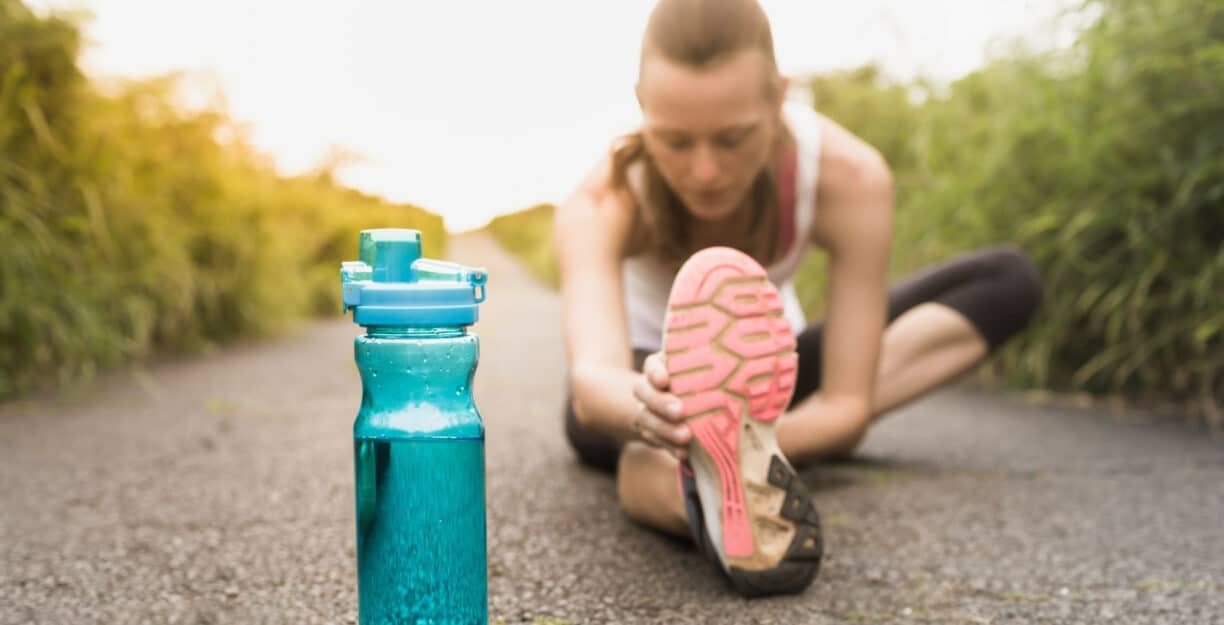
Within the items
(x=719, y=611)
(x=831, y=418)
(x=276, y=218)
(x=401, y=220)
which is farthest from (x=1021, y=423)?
(x=401, y=220)

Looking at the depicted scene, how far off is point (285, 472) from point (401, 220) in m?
8.44

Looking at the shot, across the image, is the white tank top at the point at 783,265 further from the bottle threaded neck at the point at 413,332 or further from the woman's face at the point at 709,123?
the bottle threaded neck at the point at 413,332

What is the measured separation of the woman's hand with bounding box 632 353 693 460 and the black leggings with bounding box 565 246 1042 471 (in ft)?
2.77

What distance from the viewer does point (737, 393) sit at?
46.3 inches

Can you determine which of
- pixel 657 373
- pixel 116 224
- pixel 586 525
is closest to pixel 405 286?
pixel 657 373

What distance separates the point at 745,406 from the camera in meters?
1.19

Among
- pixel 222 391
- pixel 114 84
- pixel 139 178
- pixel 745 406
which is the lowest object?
pixel 222 391

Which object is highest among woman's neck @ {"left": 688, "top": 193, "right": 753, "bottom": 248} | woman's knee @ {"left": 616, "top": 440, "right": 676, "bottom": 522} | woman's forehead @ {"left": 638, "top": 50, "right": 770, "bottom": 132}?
woman's forehead @ {"left": 638, "top": 50, "right": 770, "bottom": 132}

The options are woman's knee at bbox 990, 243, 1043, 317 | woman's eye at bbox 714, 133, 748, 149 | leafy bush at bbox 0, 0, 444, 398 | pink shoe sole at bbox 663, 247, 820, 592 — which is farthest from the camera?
leafy bush at bbox 0, 0, 444, 398

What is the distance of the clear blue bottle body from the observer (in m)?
0.94

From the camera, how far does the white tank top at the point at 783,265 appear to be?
1747 mm

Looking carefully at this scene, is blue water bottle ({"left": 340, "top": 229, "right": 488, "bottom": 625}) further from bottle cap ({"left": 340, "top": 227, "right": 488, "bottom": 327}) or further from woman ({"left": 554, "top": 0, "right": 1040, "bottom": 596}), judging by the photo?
woman ({"left": 554, "top": 0, "right": 1040, "bottom": 596})

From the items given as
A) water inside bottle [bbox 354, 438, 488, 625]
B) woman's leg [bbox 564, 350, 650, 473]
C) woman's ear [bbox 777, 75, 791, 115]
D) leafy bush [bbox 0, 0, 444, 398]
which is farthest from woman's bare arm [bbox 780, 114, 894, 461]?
leafy bush [bbox 0, 0, 444, 398]

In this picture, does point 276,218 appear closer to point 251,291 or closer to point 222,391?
point 251,291
